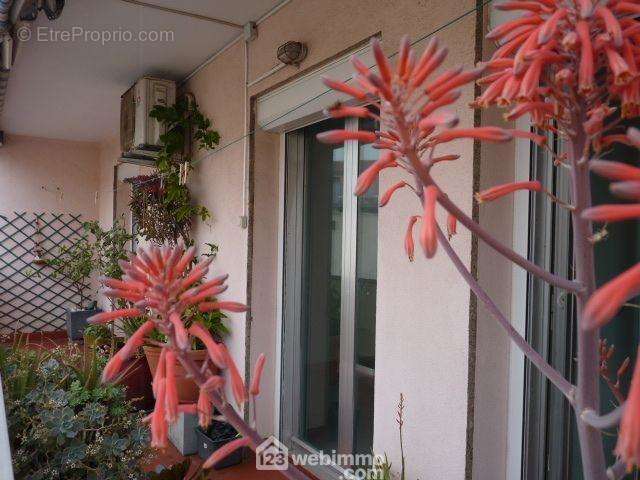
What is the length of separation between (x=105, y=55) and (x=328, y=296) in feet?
8.65

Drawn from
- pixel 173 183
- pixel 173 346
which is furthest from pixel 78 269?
pixel 173 346

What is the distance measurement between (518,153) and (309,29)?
146 cm

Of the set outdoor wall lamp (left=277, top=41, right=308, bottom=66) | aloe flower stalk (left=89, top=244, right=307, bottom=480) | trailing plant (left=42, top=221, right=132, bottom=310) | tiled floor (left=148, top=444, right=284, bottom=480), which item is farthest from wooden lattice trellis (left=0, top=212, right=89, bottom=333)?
aloe flower stalk (left=89, top=244, right=307, bottom=480)

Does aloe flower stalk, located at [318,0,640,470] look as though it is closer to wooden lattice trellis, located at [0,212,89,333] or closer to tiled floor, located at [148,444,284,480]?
tiled floor, located at [148,444,284,480]

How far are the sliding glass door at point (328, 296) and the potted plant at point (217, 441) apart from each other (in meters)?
0.37

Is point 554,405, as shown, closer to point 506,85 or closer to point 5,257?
point 506,85

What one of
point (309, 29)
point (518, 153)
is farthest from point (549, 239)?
point (309, 29)

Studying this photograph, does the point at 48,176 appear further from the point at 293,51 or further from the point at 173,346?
the point at 173,346

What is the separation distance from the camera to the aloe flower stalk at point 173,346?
622 millimetres

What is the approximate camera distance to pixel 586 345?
1.90ft

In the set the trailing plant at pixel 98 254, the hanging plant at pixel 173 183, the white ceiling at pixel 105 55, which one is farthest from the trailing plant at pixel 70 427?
the trailing plant at pixel 98 254

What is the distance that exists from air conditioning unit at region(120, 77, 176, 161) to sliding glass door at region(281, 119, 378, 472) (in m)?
1.36

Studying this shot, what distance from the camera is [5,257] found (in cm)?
762

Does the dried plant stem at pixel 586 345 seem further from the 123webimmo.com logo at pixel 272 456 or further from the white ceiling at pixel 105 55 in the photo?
the white ceiling at pixel 105 55
